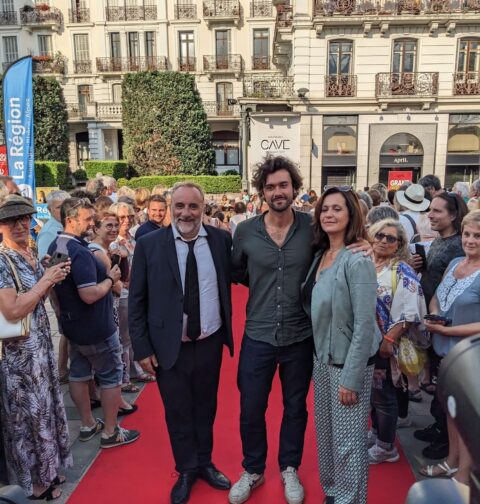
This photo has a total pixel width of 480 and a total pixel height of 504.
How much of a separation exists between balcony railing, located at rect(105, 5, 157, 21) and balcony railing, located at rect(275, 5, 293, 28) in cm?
1367

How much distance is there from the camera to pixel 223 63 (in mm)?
30438

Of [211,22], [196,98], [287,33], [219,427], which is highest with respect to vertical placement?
[211,22]

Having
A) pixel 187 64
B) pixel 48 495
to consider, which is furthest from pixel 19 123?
pixel 187 64

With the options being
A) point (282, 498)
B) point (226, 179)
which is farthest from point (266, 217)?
point (226, 179)

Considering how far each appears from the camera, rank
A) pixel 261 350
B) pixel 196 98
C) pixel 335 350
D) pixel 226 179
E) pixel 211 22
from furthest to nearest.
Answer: pixel 211 22
pixel 196 98
pixel 226 179
pixel 261 350
pixel 335 350

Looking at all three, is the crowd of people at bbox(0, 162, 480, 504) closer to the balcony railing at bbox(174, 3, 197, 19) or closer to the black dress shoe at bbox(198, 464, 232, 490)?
the black dress shoe at bbox(198, 464, 232, 490)

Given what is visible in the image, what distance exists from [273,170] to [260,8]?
105ft

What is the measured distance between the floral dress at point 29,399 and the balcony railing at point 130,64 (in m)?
30.8

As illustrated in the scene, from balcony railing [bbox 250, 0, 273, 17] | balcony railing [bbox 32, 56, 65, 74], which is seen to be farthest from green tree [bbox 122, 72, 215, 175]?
balcony railing [bbox 32, 56, 65, 74]

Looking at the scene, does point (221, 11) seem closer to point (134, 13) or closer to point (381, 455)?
point (134, 13)

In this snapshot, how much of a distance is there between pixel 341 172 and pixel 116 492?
62.2ft

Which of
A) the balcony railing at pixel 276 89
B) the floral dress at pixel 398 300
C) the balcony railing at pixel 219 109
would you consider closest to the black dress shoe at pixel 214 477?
the floral dress at pixel 398 300

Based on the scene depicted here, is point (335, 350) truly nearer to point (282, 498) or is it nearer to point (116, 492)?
point (282, 498)

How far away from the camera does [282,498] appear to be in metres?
2.79
